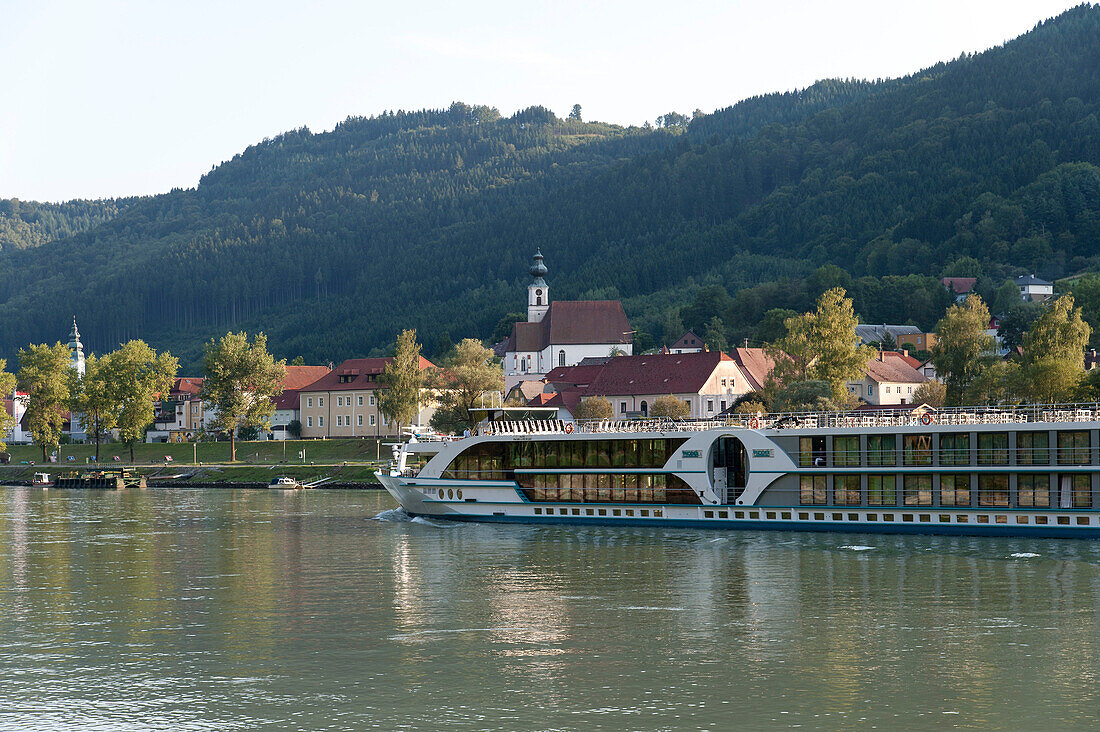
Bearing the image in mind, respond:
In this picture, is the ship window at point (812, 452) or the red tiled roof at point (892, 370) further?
the red tiled roof at point (892, 370)

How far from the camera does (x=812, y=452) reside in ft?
183

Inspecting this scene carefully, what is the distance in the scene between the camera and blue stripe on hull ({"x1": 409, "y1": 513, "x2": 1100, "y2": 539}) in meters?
50.9

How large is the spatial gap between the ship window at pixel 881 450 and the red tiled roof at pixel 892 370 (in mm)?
70218

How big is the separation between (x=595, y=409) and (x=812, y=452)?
59.3 m

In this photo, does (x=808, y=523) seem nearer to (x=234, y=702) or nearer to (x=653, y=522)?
(x=653, y=522)

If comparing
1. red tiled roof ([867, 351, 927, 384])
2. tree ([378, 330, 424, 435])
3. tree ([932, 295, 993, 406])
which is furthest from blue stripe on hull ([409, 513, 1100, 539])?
red tiled roof ([867, 351, 927, 384])

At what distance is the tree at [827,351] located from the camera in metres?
94.4

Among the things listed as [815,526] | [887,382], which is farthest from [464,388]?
[815,526]

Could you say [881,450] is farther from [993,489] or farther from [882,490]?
[993,489]

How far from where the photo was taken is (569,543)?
176 feet

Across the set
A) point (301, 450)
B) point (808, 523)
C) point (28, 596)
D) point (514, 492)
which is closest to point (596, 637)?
point (28, 596)

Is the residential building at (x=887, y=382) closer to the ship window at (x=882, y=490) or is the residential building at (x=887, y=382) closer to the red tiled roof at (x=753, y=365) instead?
the red tiled roof at (x=753, y=365)

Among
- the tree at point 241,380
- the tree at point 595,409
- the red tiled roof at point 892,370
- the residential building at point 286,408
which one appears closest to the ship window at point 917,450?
the tree at point 595,409

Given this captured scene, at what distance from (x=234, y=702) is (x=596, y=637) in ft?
33.3
